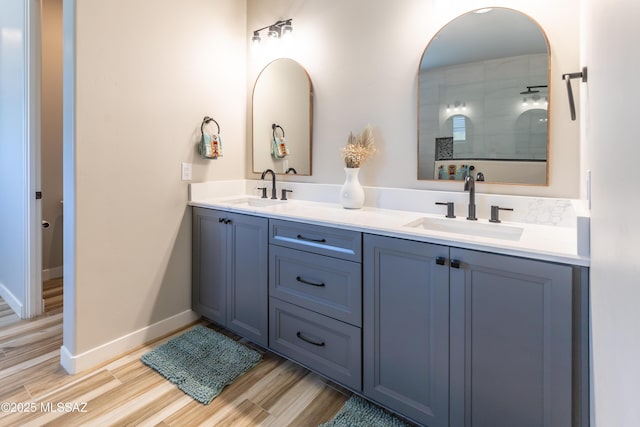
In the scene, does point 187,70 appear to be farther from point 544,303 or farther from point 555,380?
point 555,380

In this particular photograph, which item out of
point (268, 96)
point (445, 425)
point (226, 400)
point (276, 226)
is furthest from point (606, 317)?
point (268, 96)

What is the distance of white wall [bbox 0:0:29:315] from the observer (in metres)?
2.54

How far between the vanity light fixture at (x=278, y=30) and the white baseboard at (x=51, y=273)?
9.67ft

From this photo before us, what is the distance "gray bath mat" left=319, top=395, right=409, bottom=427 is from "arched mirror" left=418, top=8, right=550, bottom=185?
126 cm

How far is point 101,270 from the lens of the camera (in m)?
2.08

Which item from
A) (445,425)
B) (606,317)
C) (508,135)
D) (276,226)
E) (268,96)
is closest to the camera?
(606,317)

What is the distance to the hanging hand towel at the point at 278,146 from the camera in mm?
2697

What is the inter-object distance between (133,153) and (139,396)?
1.40m

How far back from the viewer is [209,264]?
246 centimetres

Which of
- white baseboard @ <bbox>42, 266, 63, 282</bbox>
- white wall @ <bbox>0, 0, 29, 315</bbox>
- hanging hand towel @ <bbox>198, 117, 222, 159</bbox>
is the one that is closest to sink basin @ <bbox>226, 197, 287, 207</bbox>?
hanging hand towel @ <bbox>198, 117, 222, 159</bbox>

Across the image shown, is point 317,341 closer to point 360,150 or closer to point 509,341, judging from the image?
point 509,341

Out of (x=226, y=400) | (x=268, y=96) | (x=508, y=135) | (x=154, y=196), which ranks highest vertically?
(x=268, y=96)

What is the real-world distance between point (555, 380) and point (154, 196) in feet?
7.62

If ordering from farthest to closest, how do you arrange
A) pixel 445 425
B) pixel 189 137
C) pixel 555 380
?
1. pixel 189 137
2. pixel 445 425
3. pixel 555 380
